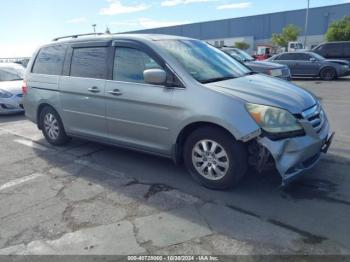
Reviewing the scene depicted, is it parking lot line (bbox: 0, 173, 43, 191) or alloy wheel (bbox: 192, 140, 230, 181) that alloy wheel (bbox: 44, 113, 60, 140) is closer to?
parking lot line (bbox: 0, 173, 43, 191)

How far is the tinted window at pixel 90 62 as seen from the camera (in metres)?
5.04

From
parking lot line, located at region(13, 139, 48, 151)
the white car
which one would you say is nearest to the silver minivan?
parking lot line, located at region(13, 139, 48, 151)

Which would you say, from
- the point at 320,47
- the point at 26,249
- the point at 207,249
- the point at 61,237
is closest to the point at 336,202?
the point at 207,249

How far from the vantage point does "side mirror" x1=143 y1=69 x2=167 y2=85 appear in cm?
415

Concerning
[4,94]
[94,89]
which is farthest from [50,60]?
[4,94]

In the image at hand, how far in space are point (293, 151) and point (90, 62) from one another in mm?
3186

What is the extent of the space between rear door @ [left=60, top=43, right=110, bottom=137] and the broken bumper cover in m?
2.47

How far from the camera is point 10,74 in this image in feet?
35.9

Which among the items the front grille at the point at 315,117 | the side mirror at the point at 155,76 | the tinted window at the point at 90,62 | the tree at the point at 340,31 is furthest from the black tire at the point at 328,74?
the tree at the point at 340,31

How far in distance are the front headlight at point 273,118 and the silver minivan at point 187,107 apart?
0.01 metres

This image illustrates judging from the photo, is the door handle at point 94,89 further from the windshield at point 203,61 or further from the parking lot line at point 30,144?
the parking lot line at point 30,144

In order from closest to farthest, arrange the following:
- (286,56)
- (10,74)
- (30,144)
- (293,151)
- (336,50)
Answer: (293,151)
(30,144)
(10,74)
(286,56)
(336,50)

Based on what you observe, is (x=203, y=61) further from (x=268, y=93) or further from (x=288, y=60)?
(x=288, y=60)

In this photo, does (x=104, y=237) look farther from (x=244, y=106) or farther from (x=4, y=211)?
(x=244, y=106)
